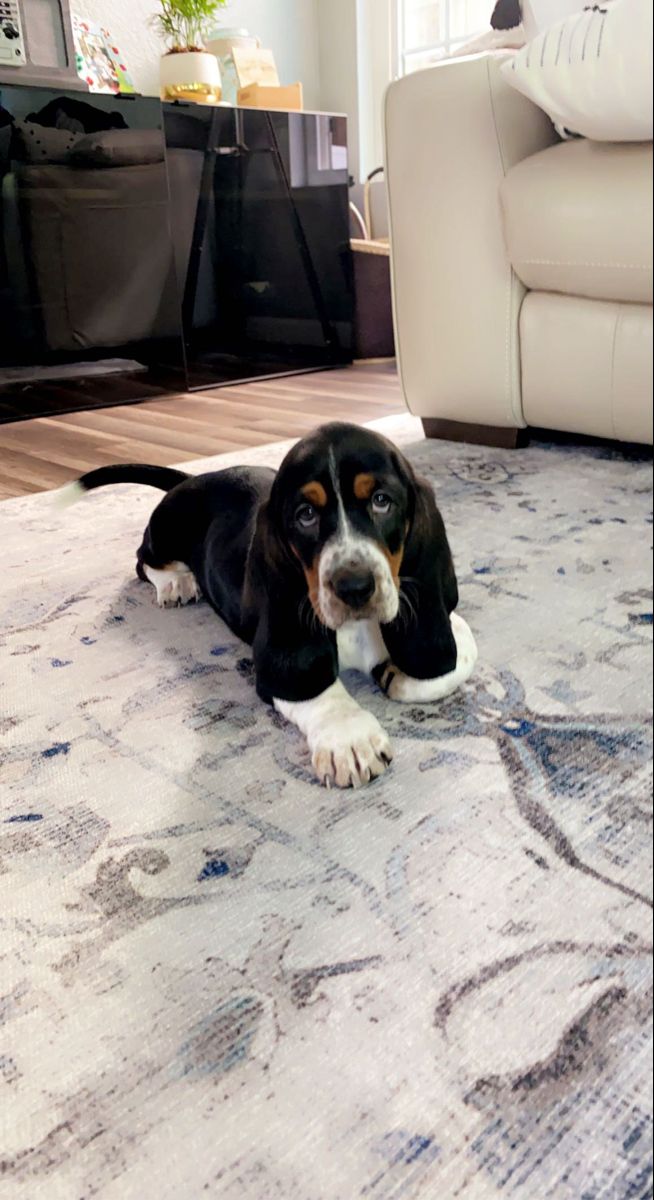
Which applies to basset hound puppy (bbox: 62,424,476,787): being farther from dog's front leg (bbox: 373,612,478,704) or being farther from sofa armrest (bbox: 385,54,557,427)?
sofa armrest (bbox: 385,54,557,427)

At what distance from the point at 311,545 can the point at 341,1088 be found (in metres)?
0.37

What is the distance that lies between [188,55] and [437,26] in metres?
3.22

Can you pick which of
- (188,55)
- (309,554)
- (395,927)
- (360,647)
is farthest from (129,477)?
(188,55)

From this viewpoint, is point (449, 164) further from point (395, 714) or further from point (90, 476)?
point (90, 476)

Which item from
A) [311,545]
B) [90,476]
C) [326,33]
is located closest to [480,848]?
[311,545]

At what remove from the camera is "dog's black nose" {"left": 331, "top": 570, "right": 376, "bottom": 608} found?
27.0 inches

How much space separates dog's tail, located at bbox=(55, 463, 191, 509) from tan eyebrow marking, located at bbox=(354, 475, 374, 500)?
0.66m

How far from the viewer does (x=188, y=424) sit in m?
1.07

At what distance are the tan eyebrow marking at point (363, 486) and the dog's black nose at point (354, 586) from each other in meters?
0.06

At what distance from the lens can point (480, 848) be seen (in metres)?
0.70

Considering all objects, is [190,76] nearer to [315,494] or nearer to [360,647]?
[360,647]

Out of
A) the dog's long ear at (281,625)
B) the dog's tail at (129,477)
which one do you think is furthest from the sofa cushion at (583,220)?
the dog's tail at (129,477)

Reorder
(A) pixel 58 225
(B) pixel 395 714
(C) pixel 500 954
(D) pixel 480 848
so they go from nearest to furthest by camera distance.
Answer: (C) pixel 500 954 → (D) pixel 480 848 → (B) pixel 395 714 → (A) pixel 58 225

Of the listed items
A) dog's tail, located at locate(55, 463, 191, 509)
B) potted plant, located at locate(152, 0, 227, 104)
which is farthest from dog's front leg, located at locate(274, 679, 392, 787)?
potted plant, located at locate(152, 0, 227, 104)
